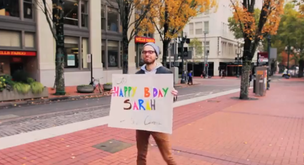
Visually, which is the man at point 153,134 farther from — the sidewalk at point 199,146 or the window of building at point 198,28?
the window of building at point 198,28

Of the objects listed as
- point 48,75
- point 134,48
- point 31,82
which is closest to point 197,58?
point 134,48

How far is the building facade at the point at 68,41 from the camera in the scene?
55.5 ft

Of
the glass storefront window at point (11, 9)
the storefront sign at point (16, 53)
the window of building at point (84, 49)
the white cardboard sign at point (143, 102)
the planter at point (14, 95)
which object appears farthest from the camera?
the window of building at point (84, 49)

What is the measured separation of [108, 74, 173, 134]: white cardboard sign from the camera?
3.30 meters

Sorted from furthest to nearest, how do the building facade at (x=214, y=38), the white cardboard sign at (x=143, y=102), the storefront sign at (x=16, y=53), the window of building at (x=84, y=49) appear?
the building facade at (x=214, y=38) → the window of building at (x=84, y=49) → the storefront sign at (x=16, y=53) → the white cardboard sign at (x=143, y=102)

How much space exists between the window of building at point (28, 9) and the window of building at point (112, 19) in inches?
298

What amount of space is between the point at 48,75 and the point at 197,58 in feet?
120

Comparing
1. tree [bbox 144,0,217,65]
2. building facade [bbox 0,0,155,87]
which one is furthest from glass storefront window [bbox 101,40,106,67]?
tree [bbox 144,0,217,65]

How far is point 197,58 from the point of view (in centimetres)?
5041

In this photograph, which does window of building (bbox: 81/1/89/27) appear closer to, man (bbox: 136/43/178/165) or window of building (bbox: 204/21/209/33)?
man (bbox: 136/43/178/165)

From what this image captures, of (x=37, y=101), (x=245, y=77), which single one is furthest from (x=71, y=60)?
(x=245, y=77)

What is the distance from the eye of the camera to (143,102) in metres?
3.47

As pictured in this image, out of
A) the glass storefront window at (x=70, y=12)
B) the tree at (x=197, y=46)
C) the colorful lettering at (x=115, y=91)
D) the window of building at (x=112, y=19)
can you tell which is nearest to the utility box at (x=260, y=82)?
the colorful lettering at (x=115, y=91)

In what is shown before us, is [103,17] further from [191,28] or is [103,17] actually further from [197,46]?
[191,28]
